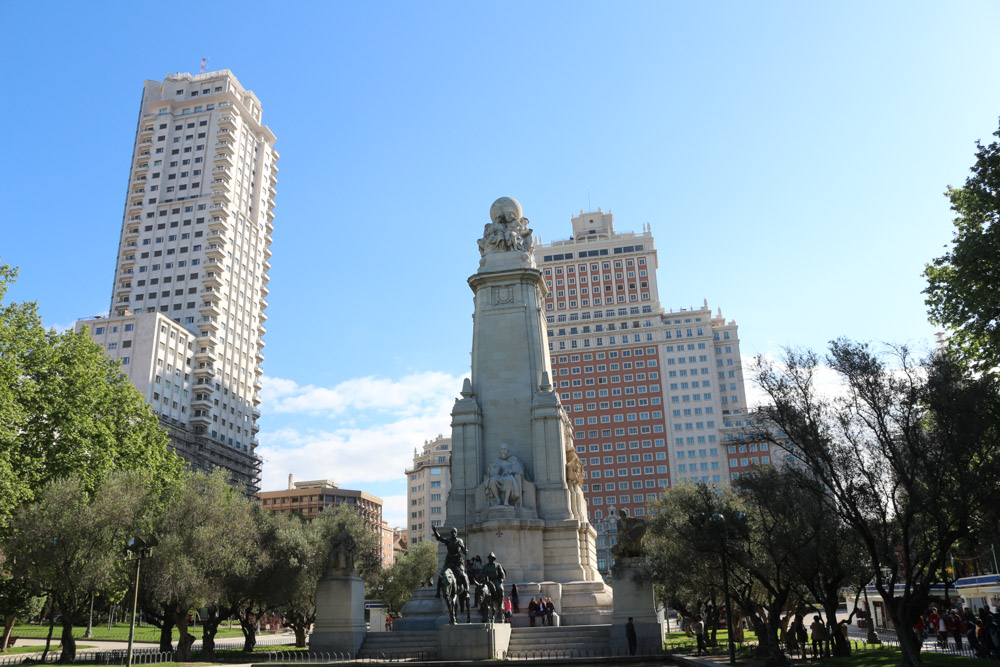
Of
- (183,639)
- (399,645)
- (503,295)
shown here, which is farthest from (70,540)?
(503,295)

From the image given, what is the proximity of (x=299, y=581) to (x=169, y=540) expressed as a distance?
8642 mm

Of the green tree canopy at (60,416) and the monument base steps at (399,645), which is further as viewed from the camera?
the green tree canopy at (60,416)

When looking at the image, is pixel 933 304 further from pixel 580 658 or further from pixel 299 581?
pixel 299 581

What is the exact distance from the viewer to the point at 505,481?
33.9 m

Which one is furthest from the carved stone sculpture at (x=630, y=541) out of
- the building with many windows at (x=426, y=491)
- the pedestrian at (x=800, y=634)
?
the building with many windows at (x=426, y=491)

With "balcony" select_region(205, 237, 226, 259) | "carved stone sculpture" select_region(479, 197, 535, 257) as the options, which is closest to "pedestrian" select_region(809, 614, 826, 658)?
"carved stone sculpture" select_region(479, 197, 535, 257)

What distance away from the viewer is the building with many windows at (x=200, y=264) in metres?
84.7

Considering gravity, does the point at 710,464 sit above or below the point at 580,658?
above

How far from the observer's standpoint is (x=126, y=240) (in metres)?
99.4

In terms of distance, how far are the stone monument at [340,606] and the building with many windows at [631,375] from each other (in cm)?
8097

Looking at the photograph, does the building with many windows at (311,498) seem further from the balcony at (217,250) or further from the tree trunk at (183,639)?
the tree trunk at (183,639)

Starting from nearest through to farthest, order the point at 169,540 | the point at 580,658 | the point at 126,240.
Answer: the point at 580,658 → the point at 169,540 → the point at 126,240

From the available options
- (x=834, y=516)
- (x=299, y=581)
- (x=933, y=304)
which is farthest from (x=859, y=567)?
(x=299, y=581)

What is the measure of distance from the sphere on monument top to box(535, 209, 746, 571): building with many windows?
72688mm
